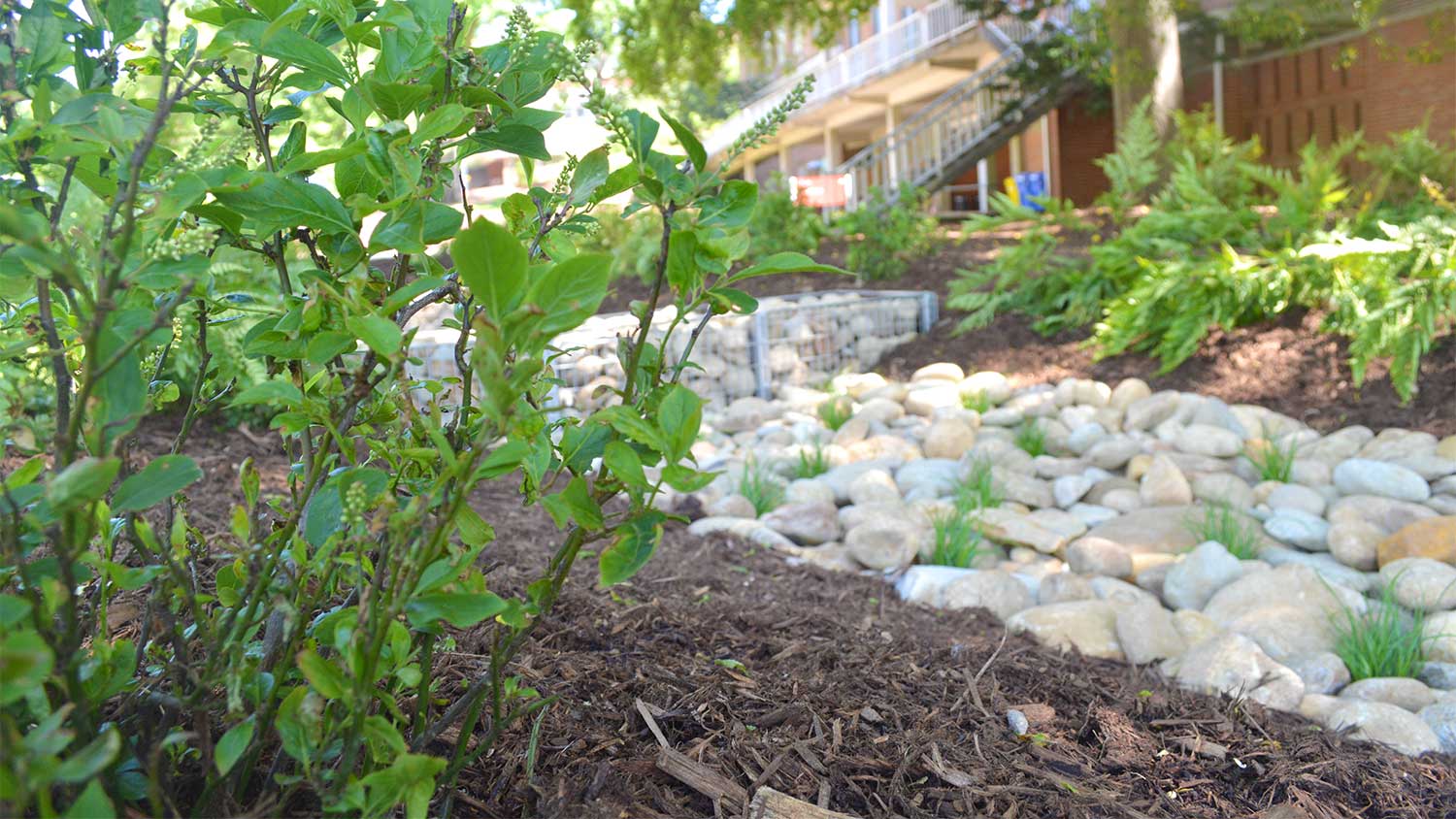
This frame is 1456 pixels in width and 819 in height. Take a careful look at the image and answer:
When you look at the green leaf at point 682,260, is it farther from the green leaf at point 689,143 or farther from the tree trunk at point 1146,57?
the tree trunk at point 1146,57

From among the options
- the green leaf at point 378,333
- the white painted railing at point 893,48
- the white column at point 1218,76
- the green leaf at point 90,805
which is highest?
the white painted railing at point 893,48

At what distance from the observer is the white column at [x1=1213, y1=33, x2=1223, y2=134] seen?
14.5 metres

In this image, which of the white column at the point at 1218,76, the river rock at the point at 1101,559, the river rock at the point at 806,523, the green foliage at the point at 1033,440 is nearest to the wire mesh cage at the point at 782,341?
the green foliage at the point at 1033,440

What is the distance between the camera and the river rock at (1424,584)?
3.23 m

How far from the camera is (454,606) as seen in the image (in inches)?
36.8

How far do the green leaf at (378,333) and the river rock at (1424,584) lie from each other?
3.23m

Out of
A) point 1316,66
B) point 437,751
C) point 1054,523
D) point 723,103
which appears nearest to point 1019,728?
point 437,751

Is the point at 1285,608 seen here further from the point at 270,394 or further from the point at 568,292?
the point at 270,394

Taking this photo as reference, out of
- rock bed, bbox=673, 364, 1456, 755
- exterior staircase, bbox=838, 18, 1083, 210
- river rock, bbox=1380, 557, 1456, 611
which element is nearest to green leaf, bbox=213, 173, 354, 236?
rock bed, bbox=673, 364, 1456, 755

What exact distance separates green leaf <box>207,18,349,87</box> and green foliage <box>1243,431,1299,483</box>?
4.64 m

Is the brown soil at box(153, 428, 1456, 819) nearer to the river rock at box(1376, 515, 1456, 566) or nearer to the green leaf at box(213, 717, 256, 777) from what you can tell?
the green leaf at box(213, 717, 256, 777)

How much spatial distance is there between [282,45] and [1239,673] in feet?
8.15

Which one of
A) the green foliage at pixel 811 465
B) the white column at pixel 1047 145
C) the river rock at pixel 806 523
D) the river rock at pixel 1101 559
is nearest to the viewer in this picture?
the river rock at pixel 1101 559

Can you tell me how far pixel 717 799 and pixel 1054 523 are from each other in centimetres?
344
